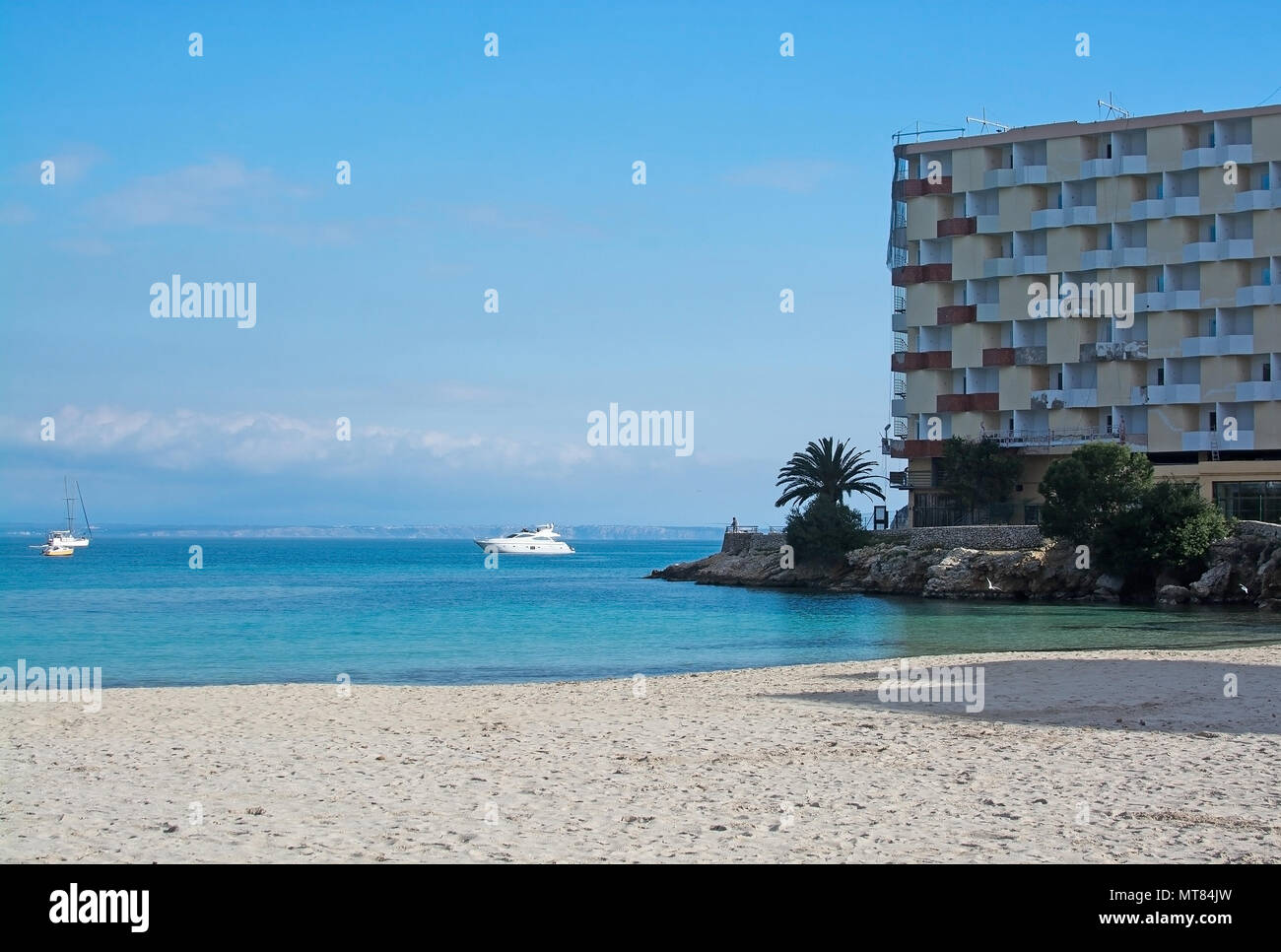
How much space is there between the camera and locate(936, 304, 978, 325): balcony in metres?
80.6

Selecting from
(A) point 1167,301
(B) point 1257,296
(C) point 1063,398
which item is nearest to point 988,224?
(A) point 1167,301

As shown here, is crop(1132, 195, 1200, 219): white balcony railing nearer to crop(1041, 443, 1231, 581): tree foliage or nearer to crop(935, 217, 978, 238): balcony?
crop(935, 217, 978, 238): balcony

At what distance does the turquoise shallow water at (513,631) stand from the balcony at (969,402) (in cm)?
1908

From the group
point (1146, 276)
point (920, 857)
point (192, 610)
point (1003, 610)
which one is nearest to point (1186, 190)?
point (1146, 276)

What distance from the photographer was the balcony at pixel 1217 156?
73.9 metres

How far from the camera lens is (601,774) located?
41.9 ft

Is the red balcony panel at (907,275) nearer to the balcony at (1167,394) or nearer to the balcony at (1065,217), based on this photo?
Answer: the balcony at (1065,217)

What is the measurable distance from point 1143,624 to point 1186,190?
140 ft

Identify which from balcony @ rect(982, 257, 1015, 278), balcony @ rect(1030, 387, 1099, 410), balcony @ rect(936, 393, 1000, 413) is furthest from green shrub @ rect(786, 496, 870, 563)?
balcony @ rect(982, 257, 1015, 278)

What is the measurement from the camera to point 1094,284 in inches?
3063

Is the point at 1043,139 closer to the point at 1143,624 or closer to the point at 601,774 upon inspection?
the point at 1143,624

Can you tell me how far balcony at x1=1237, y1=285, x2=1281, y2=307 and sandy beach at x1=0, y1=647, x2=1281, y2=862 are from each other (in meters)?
60.9

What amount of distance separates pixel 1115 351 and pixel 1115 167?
1143 centimetres

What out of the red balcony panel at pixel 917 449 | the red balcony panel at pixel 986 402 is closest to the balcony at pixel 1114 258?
the red balcony panel at pixel 986 402
